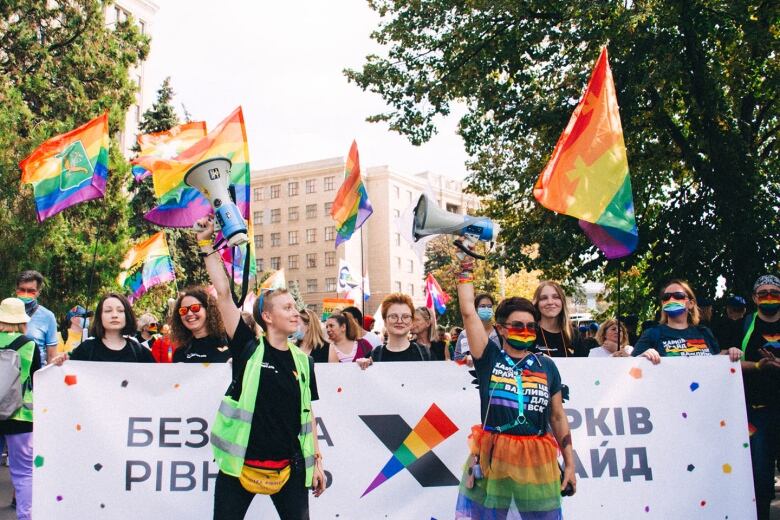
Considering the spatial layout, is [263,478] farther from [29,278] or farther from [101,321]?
[29,278]

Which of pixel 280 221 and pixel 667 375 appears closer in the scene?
pixel 667 375

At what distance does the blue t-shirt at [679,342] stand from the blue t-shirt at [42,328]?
4.92 meters

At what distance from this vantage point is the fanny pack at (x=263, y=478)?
3.81 m

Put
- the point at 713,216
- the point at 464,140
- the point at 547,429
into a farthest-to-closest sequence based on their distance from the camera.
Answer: the point at 464,140, the point at 713,216, the point at 547,429

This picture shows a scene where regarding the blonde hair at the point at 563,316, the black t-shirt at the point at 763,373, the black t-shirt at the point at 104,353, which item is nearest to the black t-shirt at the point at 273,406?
the black t-shirt at the point at 104,353

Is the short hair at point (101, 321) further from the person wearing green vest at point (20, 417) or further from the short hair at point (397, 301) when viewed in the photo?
the short hair at point (397, 301)

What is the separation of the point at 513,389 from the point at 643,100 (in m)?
11.2

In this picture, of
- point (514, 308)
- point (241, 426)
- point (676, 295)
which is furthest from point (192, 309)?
point (676, 295)

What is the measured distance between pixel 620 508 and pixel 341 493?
78.9 inches

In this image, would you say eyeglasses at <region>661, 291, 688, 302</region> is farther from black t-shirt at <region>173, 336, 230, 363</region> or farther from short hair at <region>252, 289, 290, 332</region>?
black t-shirt at <region>173, 336, 230, 363</region>

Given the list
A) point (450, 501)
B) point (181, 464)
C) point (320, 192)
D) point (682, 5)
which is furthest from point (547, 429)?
point (320, 192)

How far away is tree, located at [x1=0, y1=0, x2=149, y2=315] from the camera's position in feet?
55.7

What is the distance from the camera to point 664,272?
13461mm

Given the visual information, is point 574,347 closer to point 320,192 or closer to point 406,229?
point 406,229
